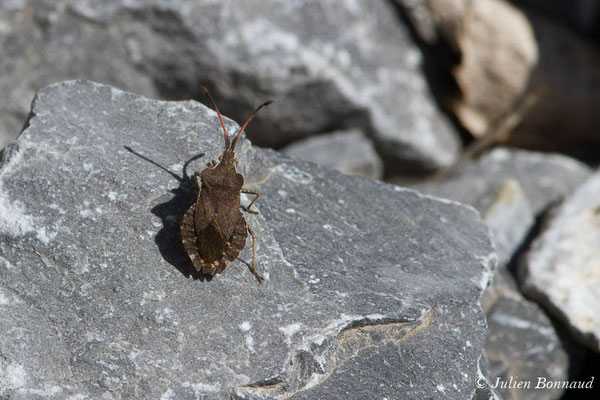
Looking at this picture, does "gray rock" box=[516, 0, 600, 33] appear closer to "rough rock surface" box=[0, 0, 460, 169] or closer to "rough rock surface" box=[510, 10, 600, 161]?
"rough rock surface" box=[510, 10, 600, 161]

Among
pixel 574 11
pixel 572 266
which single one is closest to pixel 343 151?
pixel 572 266

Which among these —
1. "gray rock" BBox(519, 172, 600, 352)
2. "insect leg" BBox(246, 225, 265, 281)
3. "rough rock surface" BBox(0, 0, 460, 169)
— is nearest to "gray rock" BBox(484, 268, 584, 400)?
"gray rock" BBox(519, 172, 600, 352)

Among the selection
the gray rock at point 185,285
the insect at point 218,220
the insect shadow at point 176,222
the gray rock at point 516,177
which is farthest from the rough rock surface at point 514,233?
the insect shadow at point 176,222

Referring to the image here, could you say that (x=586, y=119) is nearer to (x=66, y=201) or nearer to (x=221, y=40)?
(x=221, y=40)

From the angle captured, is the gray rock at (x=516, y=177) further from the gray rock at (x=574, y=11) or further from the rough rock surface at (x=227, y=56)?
the gray rock at (x=574, y=11)

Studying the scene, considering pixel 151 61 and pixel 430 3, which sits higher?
pixel 430 3

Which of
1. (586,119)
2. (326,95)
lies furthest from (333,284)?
(586,119)
